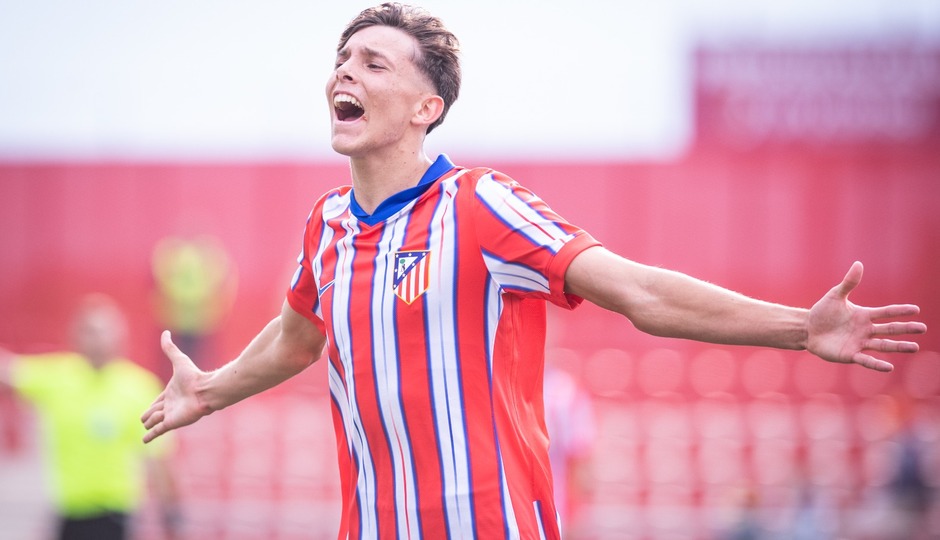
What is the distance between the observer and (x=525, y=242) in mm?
2980

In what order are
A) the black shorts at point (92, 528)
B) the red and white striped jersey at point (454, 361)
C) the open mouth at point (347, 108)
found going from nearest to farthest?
1. the red and white striped jersey at point (454, 361)
2. the open mouth at point (347, 108)
3. the black shorts at point (92, 528)

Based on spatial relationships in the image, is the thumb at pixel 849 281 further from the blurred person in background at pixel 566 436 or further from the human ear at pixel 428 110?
the blurred person in background at pixel 566 436

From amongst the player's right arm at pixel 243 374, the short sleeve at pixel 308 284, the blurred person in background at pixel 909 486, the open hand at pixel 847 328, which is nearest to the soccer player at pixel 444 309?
the open hand at pixel 847 328

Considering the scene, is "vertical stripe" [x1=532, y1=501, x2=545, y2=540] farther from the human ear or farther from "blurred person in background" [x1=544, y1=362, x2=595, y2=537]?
"blurred person in background" [x1=544, y1=362, x2=595, y2=537]

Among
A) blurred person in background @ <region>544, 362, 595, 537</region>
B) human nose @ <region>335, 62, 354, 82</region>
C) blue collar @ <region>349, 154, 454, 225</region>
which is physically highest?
human nose @ <region>335, 62, 354, 82</region>

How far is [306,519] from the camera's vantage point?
40.4ft

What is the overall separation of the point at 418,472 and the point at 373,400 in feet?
0.72

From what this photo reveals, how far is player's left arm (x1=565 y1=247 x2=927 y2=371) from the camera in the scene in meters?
2.70

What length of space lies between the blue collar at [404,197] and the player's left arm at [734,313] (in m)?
0.53

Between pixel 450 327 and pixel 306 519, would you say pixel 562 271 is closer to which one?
pixel 450 327

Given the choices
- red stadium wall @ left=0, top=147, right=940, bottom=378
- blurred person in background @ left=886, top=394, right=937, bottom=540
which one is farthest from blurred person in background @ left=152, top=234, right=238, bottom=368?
blurred person in background @ left=886, top=394, right=937, bottom=540

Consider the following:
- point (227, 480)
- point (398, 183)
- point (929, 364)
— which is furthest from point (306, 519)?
point (398, 183)

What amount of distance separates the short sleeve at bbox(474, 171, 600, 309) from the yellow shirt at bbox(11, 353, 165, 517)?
5.88 metres

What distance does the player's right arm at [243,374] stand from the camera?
3.71 metres
